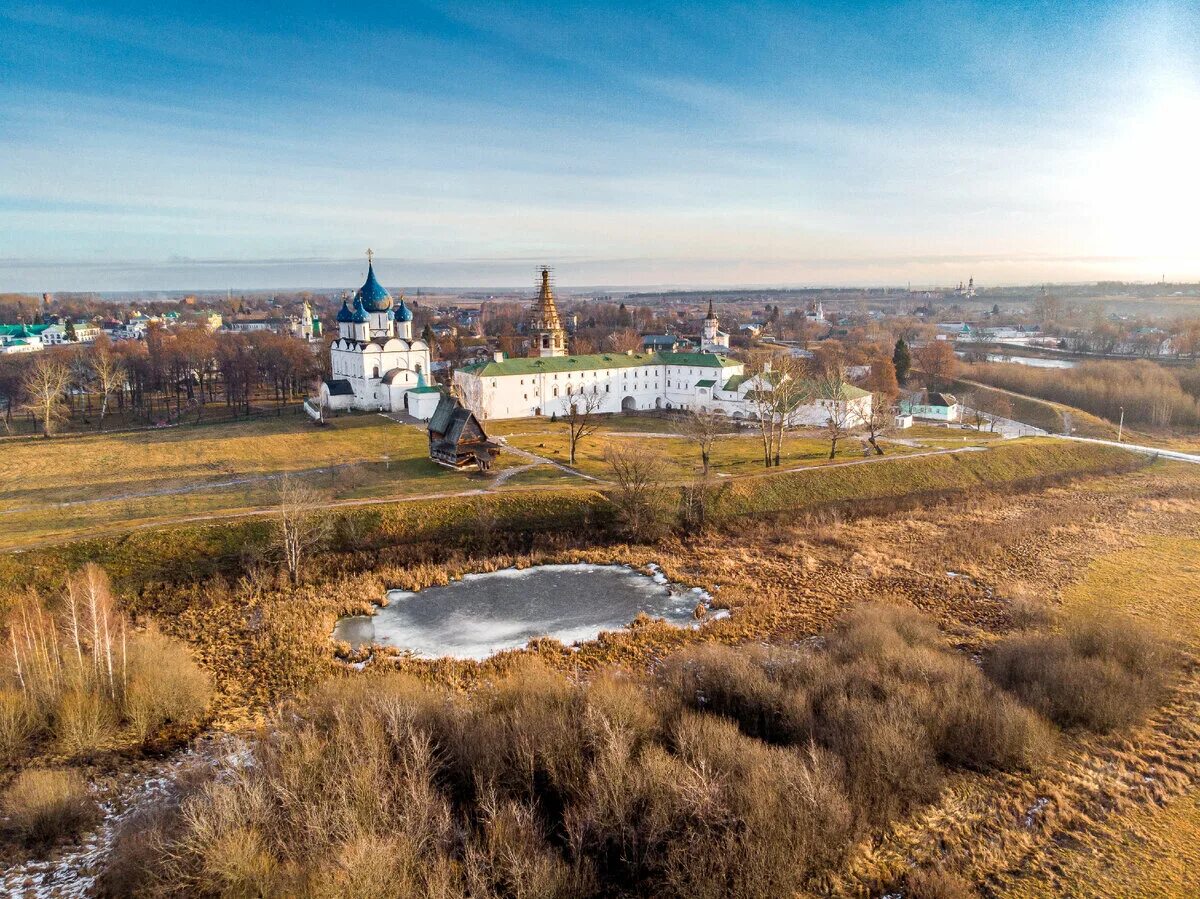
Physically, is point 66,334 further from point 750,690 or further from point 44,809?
point 750,690

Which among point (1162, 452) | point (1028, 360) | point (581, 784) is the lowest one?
point (581, 784)

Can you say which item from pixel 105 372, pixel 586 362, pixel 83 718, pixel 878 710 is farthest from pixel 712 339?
pixel 83 718

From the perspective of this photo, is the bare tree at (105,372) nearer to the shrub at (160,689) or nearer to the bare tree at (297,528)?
the bare tree at (297,528)

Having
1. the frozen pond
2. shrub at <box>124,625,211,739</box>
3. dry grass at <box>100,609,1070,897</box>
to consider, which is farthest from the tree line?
dry grass at <box>100,609,1070,897</box>

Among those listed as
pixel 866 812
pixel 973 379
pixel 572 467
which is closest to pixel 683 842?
pixel 866 812

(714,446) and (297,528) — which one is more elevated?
(714,446)

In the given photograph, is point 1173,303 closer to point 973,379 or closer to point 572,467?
point 973,379

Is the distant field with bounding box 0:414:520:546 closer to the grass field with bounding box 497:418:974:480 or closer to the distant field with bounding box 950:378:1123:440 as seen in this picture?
the grass field with bounding box 497:418:974:480
